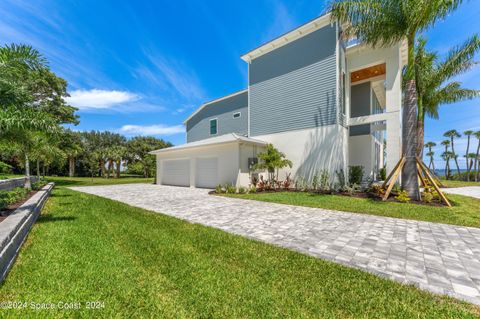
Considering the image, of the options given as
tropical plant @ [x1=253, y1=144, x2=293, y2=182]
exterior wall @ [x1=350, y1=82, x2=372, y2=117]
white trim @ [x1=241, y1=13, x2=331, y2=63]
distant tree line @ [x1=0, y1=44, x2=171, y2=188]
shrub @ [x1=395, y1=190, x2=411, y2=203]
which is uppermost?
white trim @ [x1=241, y1=13, x2=331, y2=63]

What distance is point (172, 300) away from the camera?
79.1 inches

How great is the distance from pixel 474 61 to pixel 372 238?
13.3m

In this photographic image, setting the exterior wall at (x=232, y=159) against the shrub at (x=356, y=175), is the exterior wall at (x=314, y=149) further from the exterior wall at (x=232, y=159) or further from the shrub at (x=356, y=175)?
the shrub at (x=356, y=175)

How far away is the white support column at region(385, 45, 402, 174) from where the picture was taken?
986 centimetres

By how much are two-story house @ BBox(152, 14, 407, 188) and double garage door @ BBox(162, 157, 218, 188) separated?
67 millimetres

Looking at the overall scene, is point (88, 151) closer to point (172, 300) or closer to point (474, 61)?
point (172, 300)

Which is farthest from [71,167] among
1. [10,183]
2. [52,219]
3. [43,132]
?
[43,132]

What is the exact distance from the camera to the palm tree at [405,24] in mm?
7078

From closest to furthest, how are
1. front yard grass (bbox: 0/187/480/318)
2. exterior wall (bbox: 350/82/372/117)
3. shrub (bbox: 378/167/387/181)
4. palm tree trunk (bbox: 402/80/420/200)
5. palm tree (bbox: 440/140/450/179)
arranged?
1. front yard grass (bbox: 0/187/480/318)
2. palm tree trunk (bbox: 402/80/420/200)
3. exterior wall (bbox: 350/82/372/117)
4. shrub (bbox: 378/167/387/181)
5. palm tree (bbox: 440/140/450/179)

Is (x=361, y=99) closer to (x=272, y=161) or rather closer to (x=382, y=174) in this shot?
(x=382, y=174)

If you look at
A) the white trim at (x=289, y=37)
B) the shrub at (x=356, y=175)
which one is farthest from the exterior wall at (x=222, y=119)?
the shrub at (x=356, y=175)

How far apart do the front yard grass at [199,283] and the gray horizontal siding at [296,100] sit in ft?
30.5

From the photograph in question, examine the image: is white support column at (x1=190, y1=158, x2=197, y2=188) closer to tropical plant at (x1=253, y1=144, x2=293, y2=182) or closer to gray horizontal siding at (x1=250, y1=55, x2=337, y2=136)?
gray horizontal siding at (x1=250, y1=55, x2=337, y2=136)

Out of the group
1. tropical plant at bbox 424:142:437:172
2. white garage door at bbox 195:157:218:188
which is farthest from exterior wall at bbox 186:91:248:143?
tropical plant at bbox 424:142:437:172
